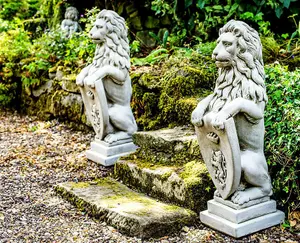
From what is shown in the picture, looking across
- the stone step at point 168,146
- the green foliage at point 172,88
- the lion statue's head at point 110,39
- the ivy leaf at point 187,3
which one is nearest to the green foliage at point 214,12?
the ivy leaf at point 187,3

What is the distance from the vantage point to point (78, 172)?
619cm

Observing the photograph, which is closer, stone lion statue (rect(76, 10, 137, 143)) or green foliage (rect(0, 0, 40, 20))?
stone lion statue (rect(76, 10, 137, 143))

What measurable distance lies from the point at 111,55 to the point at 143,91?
0.92 metres

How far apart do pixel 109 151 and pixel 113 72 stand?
2.86 feet

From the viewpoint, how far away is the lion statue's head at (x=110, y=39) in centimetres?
607

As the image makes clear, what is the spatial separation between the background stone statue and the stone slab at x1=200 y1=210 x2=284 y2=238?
5.73m

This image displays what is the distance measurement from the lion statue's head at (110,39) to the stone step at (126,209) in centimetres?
136

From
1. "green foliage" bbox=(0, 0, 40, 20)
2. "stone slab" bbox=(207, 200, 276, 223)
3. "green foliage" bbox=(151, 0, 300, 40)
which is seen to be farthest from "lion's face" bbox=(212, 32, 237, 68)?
"green foliage" bbox=(0, 0, 40, 20)

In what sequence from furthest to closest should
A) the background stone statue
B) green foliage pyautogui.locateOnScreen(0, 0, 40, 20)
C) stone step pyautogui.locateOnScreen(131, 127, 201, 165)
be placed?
1. green foliage pyautogui.locateOnScreen(0, 0, 40, 20)
2. the background stone statue
3. stone step pyautogui.locateOnScreen(131, 127, 201, 165)

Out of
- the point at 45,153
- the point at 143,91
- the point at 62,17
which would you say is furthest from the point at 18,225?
the point at 62,17

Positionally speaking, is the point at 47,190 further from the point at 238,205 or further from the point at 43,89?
the point at 43,89

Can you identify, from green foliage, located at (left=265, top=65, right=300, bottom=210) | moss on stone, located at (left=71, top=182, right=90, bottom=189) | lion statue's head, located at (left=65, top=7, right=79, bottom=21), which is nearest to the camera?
green foliage, located at (left=265, top=65, right=300, bottom=210)

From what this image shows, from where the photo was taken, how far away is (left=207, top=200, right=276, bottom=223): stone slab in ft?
14.6

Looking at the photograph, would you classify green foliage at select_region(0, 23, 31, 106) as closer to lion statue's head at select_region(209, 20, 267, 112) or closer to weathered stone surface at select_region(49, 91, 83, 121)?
weathered stone surface at select_region(49, 91, 83, 121)
